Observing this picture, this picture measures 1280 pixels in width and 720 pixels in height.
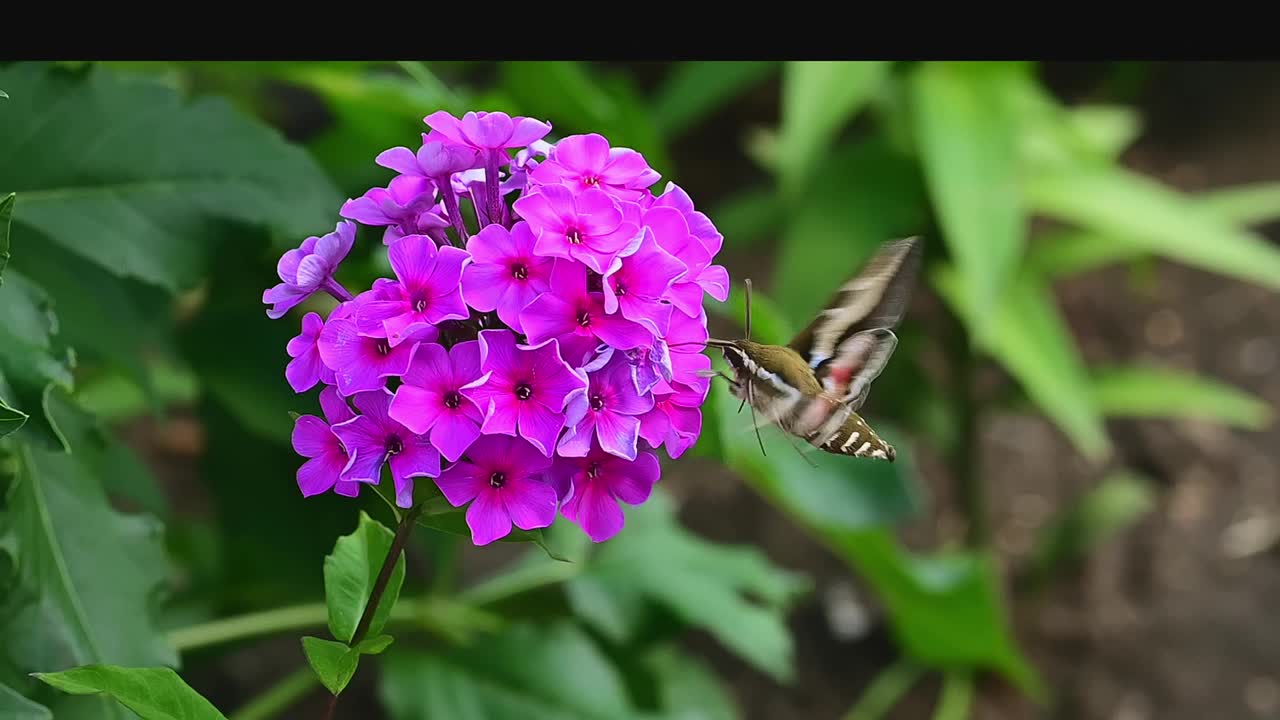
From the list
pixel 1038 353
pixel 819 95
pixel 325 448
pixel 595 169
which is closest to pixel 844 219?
pixel 819 95

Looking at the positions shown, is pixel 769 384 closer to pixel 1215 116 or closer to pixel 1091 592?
pixel 1091 592

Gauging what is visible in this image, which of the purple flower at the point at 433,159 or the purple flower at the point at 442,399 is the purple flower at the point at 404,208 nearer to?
the purple flower at the point at 433,159

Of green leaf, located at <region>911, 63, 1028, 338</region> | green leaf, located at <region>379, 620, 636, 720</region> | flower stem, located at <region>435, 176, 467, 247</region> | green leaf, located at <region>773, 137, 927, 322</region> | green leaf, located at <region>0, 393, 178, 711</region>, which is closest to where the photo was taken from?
flower stem, located at <region>435, 176, 467, 247</region>

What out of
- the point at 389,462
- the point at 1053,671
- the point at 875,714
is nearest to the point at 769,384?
the point at 389,462

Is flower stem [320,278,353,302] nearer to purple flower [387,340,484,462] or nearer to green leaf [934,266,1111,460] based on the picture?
purple flower [387,340,484,462]

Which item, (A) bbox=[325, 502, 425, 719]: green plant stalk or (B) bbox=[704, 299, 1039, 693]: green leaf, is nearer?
(A) bbox=[325, 502, 425, 719]: green plant stalk

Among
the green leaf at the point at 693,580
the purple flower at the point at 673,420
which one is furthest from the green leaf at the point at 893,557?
the purple flower at the point at 673,420

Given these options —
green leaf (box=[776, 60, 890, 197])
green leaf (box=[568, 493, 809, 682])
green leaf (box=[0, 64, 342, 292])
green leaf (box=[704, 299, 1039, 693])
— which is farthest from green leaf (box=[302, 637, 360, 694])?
green leaf (box=[776, 60, 890, 197])
